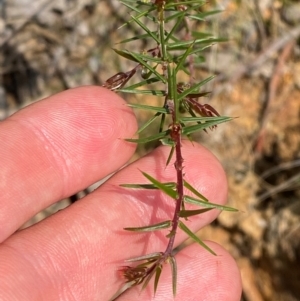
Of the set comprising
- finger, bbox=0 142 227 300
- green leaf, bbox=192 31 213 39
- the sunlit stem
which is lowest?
finger, bbox=0 142 227 300

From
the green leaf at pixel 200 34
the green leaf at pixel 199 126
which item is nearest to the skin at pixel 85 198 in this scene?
the green leaf at pixel 200 34

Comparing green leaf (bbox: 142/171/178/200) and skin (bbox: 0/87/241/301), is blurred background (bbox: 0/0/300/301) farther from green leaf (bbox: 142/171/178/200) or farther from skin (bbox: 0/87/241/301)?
green leaf (bbox: 142/171/178/200)

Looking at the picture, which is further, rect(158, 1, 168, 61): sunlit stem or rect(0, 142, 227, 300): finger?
rect(0, 142, 227, 300): finger

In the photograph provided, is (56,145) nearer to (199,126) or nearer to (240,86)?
(199,126)

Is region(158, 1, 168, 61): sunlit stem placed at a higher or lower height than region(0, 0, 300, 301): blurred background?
higher

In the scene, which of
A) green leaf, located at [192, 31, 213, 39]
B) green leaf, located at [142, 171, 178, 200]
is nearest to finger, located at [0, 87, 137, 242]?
green leaf, located at [192, 31, 213, 39]

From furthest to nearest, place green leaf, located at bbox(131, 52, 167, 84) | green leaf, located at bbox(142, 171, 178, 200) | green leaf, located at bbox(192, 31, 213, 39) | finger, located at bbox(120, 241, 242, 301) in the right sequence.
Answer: finger, located at bbox(120, 241, 242, 301) < green leaf, located at bbox(192, 31, 213, 39) < green leaf, located at bbox(131, 52, 167, 84) < green leaf, located at bbox(142, 171, 178, 200)

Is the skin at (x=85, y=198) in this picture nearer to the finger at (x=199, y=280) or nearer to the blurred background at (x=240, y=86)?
the finger at (x=199, y=280)
